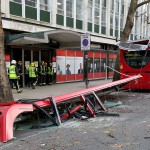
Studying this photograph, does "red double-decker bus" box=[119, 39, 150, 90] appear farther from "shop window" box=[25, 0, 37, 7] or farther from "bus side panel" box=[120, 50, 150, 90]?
"shop window" box=[25, 0, 37, 7]

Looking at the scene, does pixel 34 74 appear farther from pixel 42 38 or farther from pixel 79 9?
pixel 79 9

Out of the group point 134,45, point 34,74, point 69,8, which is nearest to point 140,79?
point 134,45

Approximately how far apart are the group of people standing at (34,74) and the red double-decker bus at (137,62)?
204 inches

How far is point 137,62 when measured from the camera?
15.5 meters

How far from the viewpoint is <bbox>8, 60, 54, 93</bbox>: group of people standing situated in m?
14.7

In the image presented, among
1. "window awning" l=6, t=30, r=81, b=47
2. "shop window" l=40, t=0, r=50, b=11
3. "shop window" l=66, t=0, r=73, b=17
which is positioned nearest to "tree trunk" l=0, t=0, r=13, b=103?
"window awning" l=6, t=30, r=81, b=47

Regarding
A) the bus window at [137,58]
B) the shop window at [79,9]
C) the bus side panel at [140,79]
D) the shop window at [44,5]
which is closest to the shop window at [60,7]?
the shop window at [44,5]

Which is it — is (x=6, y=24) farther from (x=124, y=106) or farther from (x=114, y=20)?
(x=114, y=20)

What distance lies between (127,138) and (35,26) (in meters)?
13.7

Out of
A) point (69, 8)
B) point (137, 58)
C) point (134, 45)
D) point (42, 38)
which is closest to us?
point (42, 38)

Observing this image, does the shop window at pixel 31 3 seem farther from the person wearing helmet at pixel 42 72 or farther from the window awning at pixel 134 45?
the window awning at pixel 134 45

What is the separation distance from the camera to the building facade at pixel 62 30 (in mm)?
16625

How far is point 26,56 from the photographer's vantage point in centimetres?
1823

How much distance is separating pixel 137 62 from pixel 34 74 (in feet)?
19.6
